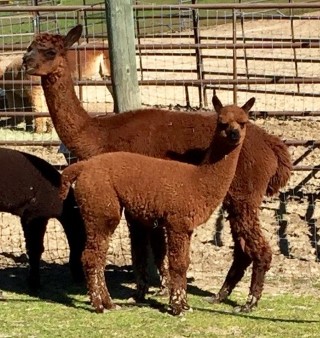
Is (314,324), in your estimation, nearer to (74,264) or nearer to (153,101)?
(74,264)

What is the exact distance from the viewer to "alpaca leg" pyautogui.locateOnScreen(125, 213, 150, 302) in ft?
23.0

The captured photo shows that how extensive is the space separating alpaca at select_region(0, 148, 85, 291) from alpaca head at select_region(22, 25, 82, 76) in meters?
0.79

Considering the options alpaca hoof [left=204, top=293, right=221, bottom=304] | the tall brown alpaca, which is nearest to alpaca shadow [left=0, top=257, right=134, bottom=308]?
the tall brown alpaca

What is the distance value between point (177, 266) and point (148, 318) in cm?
42

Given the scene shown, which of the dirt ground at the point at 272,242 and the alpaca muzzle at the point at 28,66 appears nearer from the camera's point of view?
the alpaca muzzle at the point at 28,66

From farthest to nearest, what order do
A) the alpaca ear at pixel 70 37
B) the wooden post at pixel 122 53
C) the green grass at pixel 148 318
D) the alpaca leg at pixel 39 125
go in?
1. the alpaca leg at pixel 39 125
2. the wooden post at pixel 122 53
3. the alpaca ear at pixel 70 37
4. the green grass at pixel 148 318

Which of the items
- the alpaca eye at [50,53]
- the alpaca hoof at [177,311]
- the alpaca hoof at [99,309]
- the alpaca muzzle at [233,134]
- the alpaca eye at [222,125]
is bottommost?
the alpaca hoof at [177,311]

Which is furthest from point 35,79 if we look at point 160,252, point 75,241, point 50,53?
point 160,252

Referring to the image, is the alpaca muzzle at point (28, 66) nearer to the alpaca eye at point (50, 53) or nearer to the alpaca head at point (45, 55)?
the alpaca head at point (45, 55)

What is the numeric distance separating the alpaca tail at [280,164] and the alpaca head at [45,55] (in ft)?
5.80

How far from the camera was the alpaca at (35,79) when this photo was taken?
550 inches

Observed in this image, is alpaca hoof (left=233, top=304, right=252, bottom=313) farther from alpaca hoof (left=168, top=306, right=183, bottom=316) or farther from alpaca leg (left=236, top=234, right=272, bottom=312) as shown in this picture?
alpaca hoof (left=168, top=306, right=183, bottom=316)

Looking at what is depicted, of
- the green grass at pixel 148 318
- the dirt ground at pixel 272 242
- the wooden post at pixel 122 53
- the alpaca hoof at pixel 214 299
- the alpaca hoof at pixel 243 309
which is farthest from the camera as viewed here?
the dirt ground at pixel 272 242

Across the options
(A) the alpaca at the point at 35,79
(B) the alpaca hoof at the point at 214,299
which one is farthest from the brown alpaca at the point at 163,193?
(A) the alpaca at the point at 35,79
